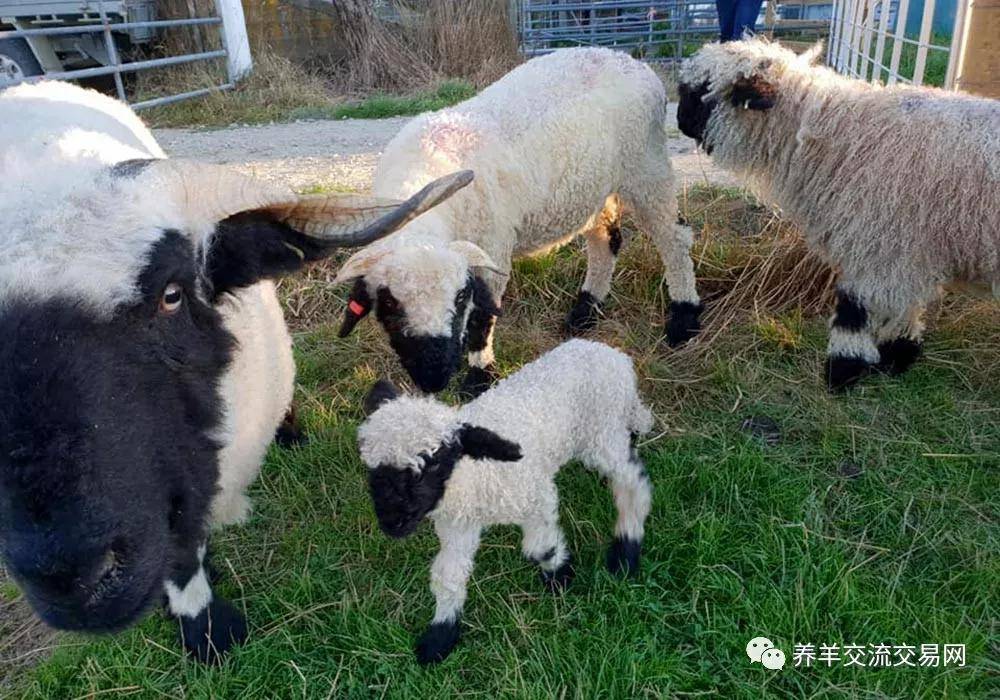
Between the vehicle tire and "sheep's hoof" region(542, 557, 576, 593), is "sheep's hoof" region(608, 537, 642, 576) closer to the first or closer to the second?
"sheep's hoof" region(542, 557, 576, 593)

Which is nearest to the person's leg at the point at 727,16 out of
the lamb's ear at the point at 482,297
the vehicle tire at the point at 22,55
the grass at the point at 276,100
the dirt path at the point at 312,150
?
the dirt path at the point at 312,150

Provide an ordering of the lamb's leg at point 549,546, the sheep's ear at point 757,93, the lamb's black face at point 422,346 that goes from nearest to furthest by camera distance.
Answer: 1. the lamb's leg at point 549,546
2. the lamb's black face at point 422,346
3. the sheep's ear at point 757,93

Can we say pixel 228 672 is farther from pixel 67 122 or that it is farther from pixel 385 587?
pixel 67 122

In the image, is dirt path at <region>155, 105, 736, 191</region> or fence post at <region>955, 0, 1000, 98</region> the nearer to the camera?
fence post at <region>955, 0, 1000, 98</region>

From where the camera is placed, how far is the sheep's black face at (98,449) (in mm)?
1519

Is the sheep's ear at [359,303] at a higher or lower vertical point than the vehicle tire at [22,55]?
lower

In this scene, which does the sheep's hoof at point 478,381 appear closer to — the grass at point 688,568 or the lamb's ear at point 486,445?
the grass at point 688,568

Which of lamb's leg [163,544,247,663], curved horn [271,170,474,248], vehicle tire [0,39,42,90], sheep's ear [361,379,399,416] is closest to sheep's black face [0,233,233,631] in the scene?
curved horn [271,170,474,248]

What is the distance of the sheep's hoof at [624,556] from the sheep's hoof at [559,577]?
167mm

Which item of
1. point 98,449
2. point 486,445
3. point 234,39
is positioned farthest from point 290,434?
point 234,39

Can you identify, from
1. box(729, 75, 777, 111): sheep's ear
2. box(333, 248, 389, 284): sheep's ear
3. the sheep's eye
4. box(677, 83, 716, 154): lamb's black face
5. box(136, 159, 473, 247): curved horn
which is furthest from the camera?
box(677, 83, 716, 154): lamb's black face

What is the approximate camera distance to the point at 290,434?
3783 millimetres

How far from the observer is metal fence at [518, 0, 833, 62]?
573 inches

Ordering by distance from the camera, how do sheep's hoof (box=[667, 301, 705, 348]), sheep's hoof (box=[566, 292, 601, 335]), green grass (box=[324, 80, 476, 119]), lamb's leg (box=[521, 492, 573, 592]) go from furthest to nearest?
green grass (box=[324, 80, 476, 119])
sheep's hoof (box=[566, 292, 601, 335])
sheep's hoof (box=[667, 301, 705, 348])
lamb's leg (box=[521, 492, 573, 592])
